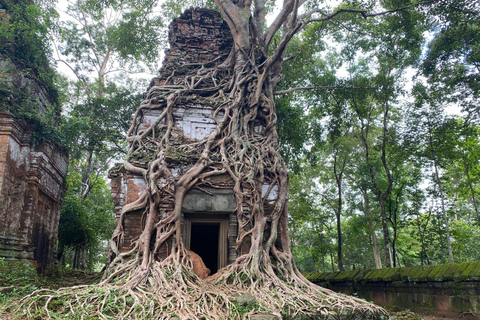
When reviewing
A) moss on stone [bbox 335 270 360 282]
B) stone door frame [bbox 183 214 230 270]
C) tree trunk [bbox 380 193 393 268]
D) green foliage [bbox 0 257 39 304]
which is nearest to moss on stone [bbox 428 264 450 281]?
moss on stone [bbox 335 270 360 282]

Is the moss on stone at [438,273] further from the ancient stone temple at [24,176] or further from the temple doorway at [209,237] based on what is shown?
the ancient stone temple at [24,176]

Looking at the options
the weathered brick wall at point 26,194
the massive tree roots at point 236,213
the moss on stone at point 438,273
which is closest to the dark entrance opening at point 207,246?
the massive tree roots at point 236,213

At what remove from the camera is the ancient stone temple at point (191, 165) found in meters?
5.96

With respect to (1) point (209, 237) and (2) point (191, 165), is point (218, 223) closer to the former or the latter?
(2) point (191, 165)

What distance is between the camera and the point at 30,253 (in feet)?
21.0

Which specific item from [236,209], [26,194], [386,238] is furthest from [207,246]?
Answer: [386,238]

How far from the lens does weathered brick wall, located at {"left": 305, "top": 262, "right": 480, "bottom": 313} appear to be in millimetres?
5367

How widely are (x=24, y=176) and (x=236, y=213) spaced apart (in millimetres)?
4065

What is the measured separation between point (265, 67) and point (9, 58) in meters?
4.98

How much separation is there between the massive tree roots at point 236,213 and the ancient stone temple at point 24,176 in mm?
1949

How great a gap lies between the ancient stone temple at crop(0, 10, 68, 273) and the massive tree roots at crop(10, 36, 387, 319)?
6.39 ft

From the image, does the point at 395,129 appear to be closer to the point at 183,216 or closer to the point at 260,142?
the point at 260,142

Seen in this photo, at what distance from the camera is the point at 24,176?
263 inches

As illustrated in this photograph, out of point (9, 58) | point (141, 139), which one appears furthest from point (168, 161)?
point (9, 58)
